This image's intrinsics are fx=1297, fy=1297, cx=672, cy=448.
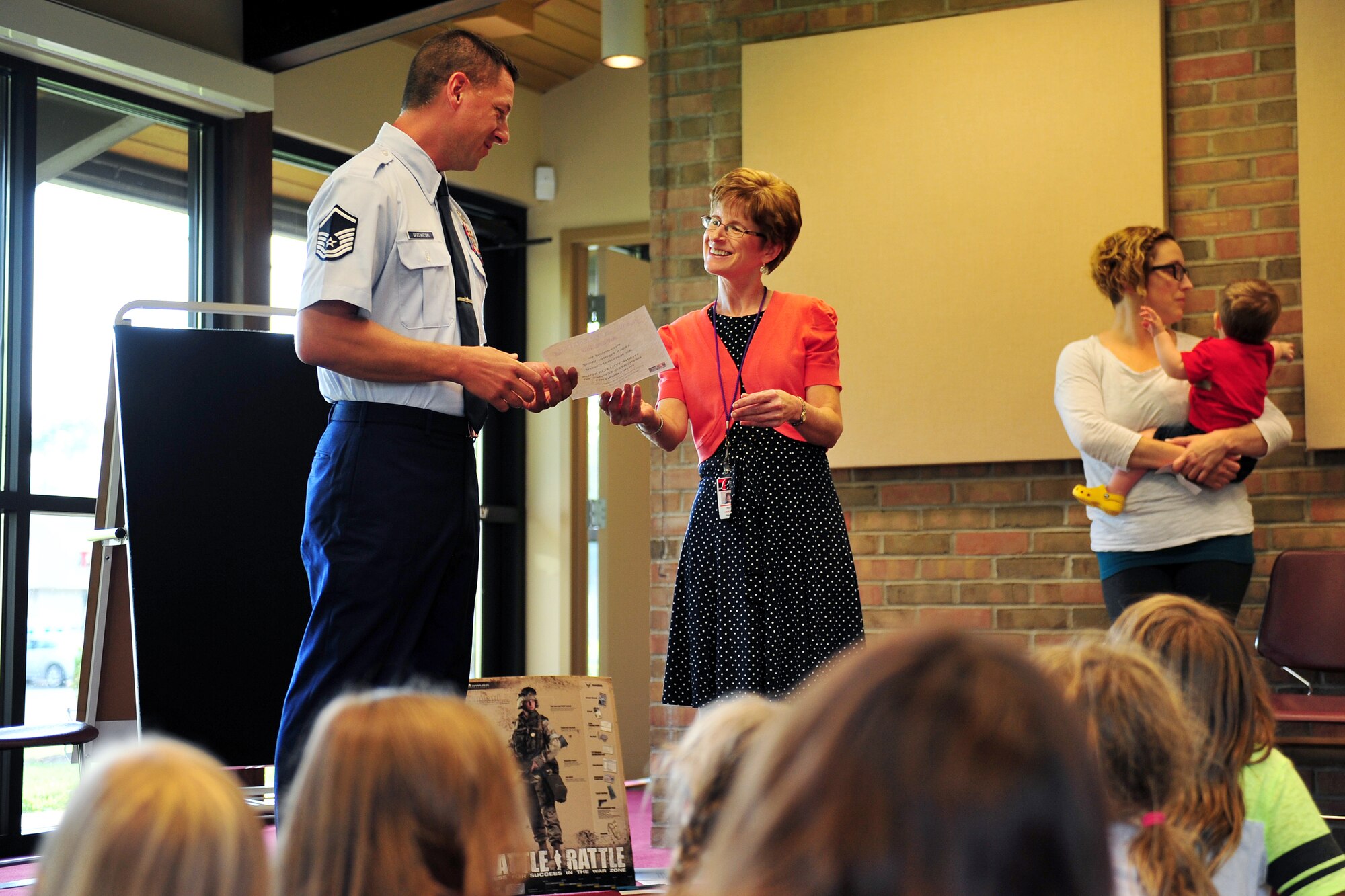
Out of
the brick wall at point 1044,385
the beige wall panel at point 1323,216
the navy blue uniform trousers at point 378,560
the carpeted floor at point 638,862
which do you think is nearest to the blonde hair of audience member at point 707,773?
the navy blue uniform trousers at point 378,560

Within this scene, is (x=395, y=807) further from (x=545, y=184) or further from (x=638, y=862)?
(x=545, y=184)

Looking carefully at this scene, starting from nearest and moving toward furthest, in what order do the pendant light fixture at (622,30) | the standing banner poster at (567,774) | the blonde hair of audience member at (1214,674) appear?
the blonde hair of audience member at (1214,674)
the standing banner poster at (567,774)
the pendant light fixture at (622,30)

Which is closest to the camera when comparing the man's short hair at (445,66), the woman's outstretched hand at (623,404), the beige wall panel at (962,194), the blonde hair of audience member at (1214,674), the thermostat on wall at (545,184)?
the blonde hair of audience member at (1214,674)

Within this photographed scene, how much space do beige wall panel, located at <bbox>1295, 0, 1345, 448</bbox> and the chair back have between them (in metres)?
0.34

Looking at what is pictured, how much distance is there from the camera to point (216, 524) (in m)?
3.61

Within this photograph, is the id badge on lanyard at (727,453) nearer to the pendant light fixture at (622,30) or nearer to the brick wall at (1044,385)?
the brick wall at (1044,385)

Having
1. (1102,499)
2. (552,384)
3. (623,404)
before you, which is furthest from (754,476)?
(1102,499)

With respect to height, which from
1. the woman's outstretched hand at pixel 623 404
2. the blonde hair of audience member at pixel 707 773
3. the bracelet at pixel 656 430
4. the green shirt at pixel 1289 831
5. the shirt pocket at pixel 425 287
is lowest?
the green shirt at pixel 1289 831

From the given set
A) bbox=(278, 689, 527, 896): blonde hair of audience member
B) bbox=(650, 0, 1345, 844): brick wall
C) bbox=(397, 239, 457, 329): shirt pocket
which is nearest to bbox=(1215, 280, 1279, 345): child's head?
bbox=(650, 0, 1345, 844): brick wall

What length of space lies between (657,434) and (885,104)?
6.27 ft

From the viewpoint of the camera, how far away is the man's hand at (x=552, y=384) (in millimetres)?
2330

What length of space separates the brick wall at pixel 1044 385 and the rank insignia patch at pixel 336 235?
2311 mm

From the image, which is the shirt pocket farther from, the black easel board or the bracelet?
the black easel board

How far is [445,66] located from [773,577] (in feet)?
4.00
